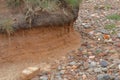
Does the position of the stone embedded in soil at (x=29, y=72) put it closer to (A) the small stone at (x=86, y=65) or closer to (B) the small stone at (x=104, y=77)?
(A) the small stone at (x=86, y=65)

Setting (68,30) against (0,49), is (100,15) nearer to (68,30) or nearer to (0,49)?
(68,30)

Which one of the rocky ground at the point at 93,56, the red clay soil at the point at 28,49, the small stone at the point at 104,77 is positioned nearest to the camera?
the small stone at the point at 104,77

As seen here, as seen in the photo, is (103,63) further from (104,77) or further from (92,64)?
(104,77)

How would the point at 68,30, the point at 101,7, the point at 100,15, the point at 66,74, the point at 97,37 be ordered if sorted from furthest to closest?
1. the point at 101,7
2. the point at 100,15
3. the point at 97,37
4. the point at 68,30
5. the point at 66,74

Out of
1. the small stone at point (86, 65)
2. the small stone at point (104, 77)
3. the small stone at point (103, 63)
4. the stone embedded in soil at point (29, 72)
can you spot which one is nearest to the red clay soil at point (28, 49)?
the stone embedded in soil at point (29, 72)

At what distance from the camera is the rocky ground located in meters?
3.64

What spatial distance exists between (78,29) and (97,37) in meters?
0.34

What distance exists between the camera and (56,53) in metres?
4.00

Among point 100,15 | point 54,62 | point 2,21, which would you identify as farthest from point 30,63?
point 100,15

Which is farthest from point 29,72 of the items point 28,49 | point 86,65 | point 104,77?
point 104,77

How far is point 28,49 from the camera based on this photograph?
12.7ft

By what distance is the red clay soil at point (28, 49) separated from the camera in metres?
3.76

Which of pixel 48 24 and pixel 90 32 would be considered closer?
pixel 48 24

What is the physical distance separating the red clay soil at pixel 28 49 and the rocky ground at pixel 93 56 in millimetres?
152
